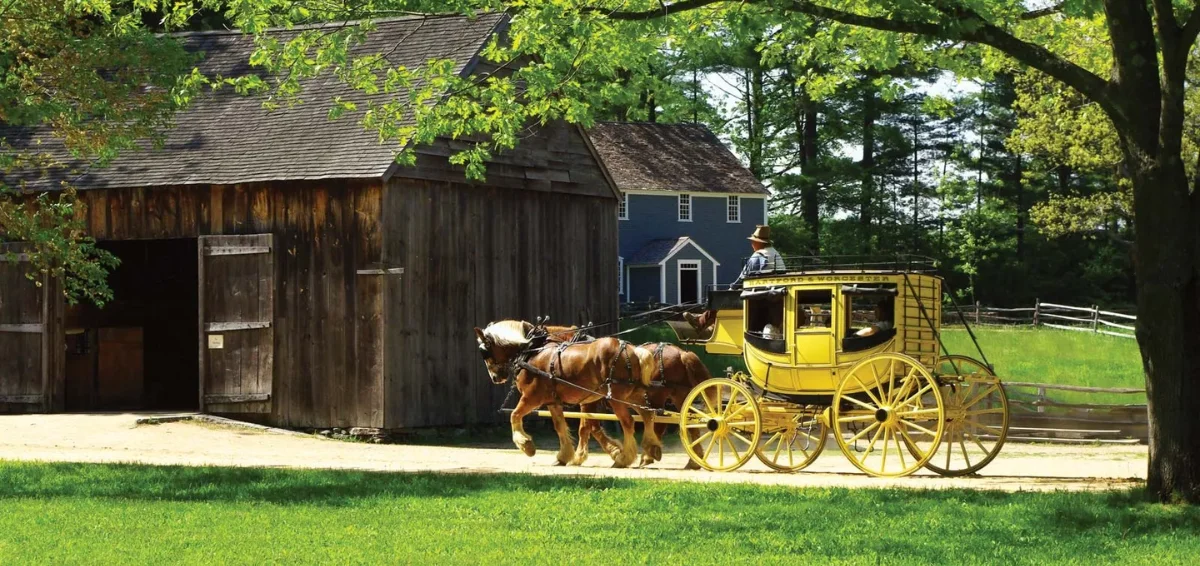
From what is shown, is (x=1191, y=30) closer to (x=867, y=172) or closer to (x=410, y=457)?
(x=410, y=457)

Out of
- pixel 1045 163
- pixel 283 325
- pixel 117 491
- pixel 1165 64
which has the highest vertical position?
pixel 1045 163

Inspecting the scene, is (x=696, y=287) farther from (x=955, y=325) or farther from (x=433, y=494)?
(x=433, y=494)

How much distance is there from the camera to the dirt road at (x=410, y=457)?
49.7ft

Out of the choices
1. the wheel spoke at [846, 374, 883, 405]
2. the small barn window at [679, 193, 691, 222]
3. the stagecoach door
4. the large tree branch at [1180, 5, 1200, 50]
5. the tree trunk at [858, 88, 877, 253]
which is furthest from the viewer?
the tree trunk at [858, 88, 877, 253]

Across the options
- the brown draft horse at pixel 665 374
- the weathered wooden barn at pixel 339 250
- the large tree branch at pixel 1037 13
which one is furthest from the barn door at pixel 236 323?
the large tree branch at pixel 1037 13

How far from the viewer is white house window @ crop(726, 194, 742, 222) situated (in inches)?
2244

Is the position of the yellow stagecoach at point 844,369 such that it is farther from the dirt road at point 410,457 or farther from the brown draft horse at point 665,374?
the brown draft horse at point 665,374

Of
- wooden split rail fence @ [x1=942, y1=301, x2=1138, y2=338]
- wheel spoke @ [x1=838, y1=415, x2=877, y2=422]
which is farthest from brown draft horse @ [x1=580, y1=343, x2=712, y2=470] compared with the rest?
wooden split rail fence @ [x1=942, y1=301, x2=1138, y2=338]

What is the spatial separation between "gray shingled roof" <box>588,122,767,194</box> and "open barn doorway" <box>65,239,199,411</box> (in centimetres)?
2546

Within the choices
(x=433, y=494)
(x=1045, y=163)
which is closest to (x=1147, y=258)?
(x=433, y=494)

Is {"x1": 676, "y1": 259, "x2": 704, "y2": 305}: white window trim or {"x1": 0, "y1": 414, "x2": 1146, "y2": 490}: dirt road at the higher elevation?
{"x1": 676, "y1": 259, "x2": 704, "y2": 305}: white window trim

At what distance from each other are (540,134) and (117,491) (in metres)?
12.2

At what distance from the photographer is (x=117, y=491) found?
47.0ft

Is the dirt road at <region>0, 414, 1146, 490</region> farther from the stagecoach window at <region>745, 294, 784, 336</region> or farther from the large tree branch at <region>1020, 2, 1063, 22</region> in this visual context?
the large tree branch at <region>1020, 2, 1063, 22</region>
